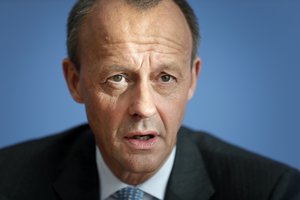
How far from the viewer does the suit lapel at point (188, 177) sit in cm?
194

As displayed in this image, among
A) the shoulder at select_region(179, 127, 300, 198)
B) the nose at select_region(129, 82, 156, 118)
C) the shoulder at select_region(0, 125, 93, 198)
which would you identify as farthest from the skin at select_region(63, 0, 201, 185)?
the shoulder at select_region(0, 125, 93, 198)

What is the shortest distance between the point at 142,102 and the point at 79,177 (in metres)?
0.52

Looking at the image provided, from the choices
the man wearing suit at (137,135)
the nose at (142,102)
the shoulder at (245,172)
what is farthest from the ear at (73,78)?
the shoulder at (245,172)

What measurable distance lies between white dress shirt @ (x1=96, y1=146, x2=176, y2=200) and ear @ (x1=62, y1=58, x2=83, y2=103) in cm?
28

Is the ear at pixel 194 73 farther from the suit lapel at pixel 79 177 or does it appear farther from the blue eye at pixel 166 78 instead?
the suit lapel at pixel 79 177

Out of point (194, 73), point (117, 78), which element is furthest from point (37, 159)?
point (194, 73)

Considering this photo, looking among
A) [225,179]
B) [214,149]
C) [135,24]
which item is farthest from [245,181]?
[135,24]

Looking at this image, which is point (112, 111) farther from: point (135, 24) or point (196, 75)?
point (196, 75)

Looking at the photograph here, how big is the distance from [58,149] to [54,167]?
12 cm

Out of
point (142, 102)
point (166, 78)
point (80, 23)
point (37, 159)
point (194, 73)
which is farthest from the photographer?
point (37, 159)

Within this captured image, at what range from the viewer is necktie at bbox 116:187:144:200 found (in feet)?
6.32

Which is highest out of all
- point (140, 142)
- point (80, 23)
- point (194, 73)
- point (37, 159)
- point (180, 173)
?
point (80, 23)

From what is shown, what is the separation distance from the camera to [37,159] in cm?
221

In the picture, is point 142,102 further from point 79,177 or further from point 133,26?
point 79,177
